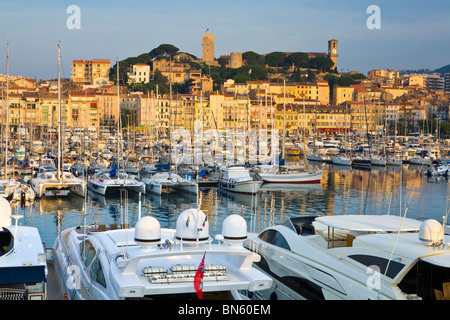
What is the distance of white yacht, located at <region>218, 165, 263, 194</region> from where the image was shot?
2728 cm

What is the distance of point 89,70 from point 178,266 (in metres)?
128

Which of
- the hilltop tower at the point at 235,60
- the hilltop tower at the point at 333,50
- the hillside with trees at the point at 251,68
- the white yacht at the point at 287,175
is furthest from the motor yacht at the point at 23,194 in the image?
the hilltop tower at the point at 333,50

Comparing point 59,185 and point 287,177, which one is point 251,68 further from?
point 59,185

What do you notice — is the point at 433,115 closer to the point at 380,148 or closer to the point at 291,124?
the point at 291,124

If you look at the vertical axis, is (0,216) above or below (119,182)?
above

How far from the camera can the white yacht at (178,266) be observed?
5.84 m

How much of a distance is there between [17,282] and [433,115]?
349 feet

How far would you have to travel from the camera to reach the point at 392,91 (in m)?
125

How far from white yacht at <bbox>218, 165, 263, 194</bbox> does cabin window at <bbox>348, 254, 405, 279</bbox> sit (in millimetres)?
18947

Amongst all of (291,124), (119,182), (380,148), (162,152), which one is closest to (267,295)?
(119,182)

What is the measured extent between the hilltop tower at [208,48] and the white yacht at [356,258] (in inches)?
5533

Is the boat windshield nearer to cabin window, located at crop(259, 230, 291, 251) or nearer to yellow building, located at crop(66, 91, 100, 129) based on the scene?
cabin window, located at crop(259, 230, 291, 251)

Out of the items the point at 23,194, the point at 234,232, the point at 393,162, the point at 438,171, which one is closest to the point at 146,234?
the point at 234,232

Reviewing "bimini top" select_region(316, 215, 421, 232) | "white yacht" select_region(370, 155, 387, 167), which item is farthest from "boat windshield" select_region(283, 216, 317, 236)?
"white yacht" select_region(370, 155, 387, 167)
